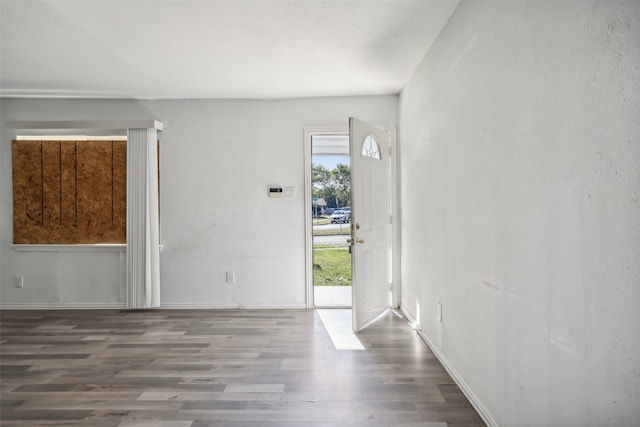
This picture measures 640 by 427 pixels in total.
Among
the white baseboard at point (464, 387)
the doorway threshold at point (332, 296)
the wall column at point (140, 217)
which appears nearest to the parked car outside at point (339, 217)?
the doorway threshold at point (332, 296)

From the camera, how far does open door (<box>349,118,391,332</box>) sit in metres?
3.74

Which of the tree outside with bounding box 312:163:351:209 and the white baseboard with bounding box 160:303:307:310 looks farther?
the tree outside with bounding box 312:163:351:209

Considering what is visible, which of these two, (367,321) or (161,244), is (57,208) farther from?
(367,321)

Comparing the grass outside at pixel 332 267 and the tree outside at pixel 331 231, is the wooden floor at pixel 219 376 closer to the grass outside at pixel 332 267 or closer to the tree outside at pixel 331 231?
the grass outside at pixel 332 267

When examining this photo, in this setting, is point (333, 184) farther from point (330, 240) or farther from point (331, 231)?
point (330, 240)

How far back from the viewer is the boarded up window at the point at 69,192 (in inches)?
182

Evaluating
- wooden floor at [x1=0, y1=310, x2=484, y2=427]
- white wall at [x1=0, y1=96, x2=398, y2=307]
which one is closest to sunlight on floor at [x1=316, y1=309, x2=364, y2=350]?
wooden floor at [x1=0, y1=310, x2=484, y2=427]

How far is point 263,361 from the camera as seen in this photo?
3.01 m

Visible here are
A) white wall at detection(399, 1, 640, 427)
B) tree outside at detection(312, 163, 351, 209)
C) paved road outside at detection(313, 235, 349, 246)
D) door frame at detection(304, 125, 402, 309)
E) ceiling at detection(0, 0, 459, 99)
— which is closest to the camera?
white wall at detection(399, 1, 640, 427)

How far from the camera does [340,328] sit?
12.6 feet

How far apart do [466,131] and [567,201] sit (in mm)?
1128

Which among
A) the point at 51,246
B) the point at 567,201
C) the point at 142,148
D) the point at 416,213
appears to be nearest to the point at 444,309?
the point at 416,213

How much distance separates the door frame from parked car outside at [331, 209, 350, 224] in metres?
4.18

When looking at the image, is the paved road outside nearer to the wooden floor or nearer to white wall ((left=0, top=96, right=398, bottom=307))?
white wall ((left=0, top=96, right=398, bottom=307))
